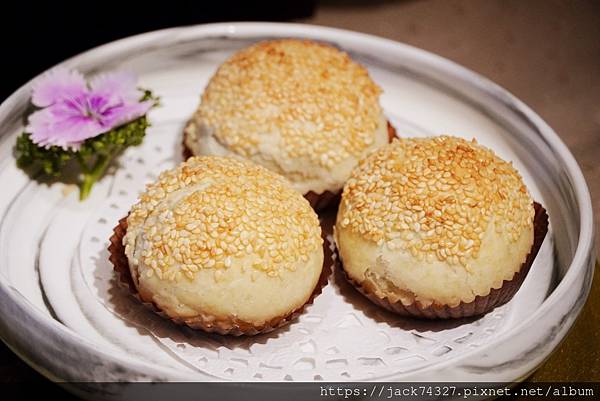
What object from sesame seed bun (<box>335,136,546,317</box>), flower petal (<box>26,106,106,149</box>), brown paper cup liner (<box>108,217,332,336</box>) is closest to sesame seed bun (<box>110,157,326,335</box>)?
brown paper cup liner (<box>108,217,332,336</box>)

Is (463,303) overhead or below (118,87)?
below

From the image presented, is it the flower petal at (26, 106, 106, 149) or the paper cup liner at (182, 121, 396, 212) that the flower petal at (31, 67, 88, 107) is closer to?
the flower petal at (26, 106, 106, 149)

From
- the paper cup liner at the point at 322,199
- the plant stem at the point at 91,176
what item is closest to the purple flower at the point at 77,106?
the plant stem at the point at 91,176

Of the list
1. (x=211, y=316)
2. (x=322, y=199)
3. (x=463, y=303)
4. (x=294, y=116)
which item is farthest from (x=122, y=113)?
(x=463, y=303)

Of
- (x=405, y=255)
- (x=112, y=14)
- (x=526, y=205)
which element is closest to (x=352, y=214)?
(x=405, y=255)

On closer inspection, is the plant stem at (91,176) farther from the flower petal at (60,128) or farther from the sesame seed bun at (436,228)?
the sesame seed bun at (436,228)

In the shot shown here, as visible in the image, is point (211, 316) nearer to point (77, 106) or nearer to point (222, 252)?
point (222, 252)

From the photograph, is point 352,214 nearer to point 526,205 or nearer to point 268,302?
point 268,302
